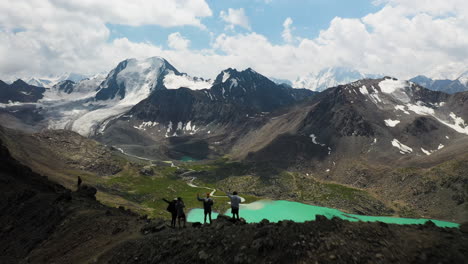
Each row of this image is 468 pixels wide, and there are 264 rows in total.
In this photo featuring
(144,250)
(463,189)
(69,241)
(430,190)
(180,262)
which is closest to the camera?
(180,262)

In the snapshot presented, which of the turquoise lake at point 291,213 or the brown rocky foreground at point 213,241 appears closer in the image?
the brown rocky foreground at point 213,241

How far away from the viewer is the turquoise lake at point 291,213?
498 ft

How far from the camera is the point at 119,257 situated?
30.6 meters

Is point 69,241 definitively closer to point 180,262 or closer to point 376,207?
point 180,262

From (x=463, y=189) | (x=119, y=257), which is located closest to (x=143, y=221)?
(x=119, y=257)

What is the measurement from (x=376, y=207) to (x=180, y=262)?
631 ft

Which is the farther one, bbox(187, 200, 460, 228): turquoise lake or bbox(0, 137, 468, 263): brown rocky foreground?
bbox(187, 200, 460, 228): turquoise lake

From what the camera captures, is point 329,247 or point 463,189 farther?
point 463,189

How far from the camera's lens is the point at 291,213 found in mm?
165500

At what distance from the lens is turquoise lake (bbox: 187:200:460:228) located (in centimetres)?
15175

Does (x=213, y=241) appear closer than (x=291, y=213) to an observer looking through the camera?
Yes

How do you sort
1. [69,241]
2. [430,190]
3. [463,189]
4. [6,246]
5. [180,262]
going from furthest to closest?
[430,190], [463,189], [6,246], [69,241], [180,262]

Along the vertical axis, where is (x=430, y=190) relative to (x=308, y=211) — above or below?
above

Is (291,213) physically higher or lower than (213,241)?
lower
